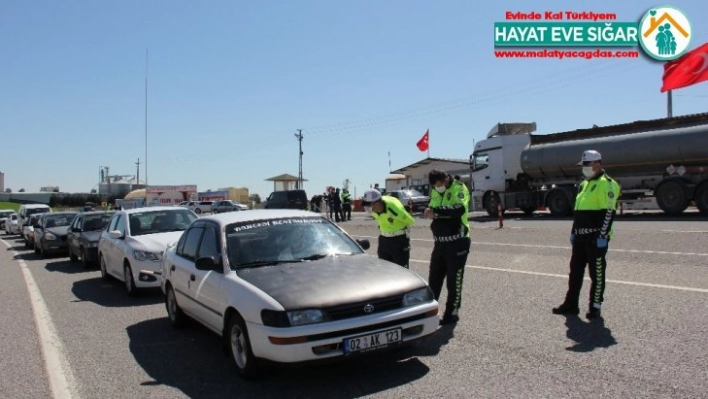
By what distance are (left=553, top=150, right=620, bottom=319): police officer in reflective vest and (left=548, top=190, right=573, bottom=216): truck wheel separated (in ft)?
58.4

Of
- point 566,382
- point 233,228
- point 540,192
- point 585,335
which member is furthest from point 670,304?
point 540,192

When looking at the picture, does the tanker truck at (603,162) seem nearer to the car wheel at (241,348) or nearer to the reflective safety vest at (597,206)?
the reflective safety vest at (597,206)

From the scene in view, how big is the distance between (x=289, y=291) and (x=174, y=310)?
9.51 ft

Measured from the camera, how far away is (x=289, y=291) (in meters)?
4.79

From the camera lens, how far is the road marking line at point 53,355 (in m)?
5.05

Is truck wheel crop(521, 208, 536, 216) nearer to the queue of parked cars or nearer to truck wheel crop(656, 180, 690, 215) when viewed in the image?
truck wheel crop(656, 180, 690, 215)

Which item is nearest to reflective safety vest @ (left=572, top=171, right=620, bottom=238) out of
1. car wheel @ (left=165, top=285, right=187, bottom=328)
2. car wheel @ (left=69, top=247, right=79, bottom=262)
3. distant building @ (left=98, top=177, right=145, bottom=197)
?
car wheel @ (left=165, top=285, right=187, bottom=328)

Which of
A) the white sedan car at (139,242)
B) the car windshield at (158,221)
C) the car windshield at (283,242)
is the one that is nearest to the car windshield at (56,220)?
the white sedan car at (139,242)

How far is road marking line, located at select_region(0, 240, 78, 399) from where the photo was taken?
5.05 m

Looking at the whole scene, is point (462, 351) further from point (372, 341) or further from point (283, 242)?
point (283, 242)

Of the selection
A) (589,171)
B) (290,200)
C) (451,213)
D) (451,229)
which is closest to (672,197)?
(589,171)

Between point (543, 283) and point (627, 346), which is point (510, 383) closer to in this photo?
point (627, 346)

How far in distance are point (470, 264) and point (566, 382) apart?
22.7 feet

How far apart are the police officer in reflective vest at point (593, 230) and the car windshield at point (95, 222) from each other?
12226 millimetres
